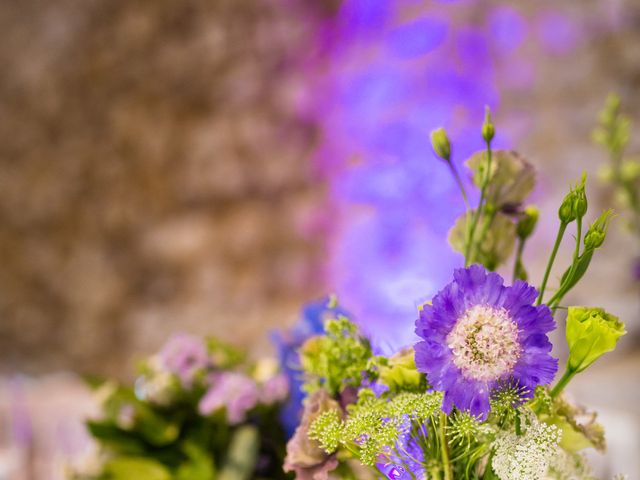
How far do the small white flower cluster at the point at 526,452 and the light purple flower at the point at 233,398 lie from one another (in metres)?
0.41

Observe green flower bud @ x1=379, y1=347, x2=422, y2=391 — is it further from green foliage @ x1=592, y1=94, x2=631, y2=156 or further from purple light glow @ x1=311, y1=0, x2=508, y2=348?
purple light glow @ x1=311, y1=0, x2=508, y2=348

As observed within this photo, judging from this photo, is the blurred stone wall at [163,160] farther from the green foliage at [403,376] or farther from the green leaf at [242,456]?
the green foliage at [403,376]

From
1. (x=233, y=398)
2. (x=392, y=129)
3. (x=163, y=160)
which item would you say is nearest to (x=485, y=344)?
(x=233, y=398)

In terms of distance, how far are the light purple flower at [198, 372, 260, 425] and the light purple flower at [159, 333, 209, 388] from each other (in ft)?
0.17

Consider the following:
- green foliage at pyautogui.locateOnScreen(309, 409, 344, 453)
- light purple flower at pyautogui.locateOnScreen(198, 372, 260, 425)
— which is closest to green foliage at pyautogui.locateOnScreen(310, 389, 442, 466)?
green foliage at pyautogui.locateOnScreen(309, 409, 344, 453)

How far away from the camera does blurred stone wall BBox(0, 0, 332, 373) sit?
3.78m

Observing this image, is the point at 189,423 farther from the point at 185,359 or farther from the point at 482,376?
the point at 482,376

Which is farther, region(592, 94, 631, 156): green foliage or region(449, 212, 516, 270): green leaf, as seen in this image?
region(592, 94, 631, 156): green foliage

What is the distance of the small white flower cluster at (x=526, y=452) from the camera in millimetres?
429

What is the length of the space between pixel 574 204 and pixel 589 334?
9cm

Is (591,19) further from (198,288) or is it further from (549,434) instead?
(549,434)

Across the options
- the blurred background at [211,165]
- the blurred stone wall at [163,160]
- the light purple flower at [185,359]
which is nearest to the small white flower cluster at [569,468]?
the light purple flower at [185,359]

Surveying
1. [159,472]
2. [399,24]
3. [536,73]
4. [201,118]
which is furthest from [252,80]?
[159,472]

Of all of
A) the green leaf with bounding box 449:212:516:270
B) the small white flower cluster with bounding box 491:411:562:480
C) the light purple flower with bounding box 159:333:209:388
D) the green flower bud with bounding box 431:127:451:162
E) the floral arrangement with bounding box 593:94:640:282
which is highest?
the floral arrangement with bounding box 593:94:640:282
